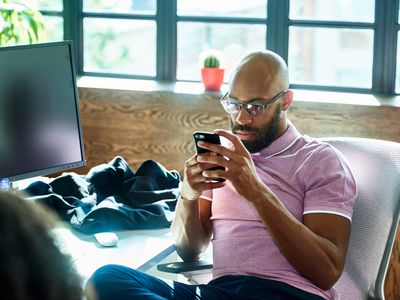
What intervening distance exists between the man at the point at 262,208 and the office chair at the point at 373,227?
0.21 feet

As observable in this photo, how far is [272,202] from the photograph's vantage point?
2.06 metres

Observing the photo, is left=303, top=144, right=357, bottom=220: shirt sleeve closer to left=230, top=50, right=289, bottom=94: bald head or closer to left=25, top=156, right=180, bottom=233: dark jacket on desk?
left=230, top=50, right=289, bottom=94: bald head

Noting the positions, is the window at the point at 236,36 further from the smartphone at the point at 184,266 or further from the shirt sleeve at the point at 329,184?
the smartphone at the point at 184,266

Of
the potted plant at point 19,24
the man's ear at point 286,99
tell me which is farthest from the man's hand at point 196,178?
the potted plant at point 19,24

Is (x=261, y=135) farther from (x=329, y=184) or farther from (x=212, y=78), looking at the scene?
(x=212, y=78)

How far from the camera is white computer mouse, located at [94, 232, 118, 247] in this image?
2186mm

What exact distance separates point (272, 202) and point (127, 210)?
513mm

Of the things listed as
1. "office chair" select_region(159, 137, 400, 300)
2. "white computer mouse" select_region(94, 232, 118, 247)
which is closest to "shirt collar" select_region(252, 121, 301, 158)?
"office chair" select_region(159, 137, 400, 300)

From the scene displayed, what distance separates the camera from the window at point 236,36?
3.36 m

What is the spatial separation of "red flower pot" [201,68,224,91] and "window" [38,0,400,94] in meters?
0.08

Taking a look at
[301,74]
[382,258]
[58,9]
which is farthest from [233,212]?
[58,9]

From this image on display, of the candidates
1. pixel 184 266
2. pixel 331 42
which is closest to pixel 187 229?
pixel 184 266

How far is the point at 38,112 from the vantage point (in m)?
2.34

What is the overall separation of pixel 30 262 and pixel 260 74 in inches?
70.4
